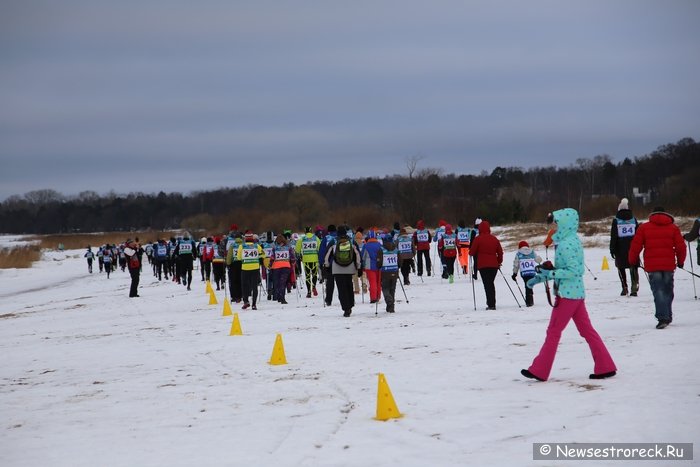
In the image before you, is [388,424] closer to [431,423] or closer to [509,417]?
[431,423]

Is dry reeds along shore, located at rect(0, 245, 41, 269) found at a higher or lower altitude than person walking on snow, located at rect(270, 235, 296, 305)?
lower

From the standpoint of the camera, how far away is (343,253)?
19.2m

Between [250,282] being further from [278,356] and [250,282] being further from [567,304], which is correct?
[567,304]

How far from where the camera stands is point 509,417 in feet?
27.1

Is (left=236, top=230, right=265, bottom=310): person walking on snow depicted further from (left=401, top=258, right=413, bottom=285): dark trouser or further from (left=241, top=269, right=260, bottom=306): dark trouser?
(left=401, top=258, right=413, bottom=285): dark trouser

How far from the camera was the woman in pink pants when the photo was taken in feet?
31.1

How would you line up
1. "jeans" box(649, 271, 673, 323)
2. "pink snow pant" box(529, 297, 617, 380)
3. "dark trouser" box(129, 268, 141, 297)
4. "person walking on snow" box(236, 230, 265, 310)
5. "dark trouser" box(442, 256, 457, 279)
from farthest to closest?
"dark trouser" box(129, 268, 141, 297) → "dark trouser" box(442, 256, 457, 279) → "person walking on snow" box(236, 230, 265, 310) → "jeans" box(649, 271, 673, 323) → "pink snow pant" box(529, 297, 617, 380)

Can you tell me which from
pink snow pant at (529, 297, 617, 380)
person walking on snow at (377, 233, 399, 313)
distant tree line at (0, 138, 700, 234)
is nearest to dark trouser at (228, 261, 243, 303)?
person walking on snow at (377, 233, 399, 313)

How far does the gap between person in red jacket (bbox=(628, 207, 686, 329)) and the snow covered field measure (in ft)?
1.29

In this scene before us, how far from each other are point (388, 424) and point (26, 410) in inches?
202

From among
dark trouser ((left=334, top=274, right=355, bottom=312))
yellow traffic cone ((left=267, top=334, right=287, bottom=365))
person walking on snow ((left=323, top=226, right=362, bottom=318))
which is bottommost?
yellow traffic cone ((left=267, top=334, right=287, bottom=365))

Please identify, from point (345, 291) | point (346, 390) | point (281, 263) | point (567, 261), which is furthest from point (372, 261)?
point (567, 261)

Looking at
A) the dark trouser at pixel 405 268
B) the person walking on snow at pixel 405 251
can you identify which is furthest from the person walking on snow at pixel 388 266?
the dark trouser at pixel 405 268

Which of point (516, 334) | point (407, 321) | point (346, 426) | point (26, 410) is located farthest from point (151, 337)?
point (346, 426)
